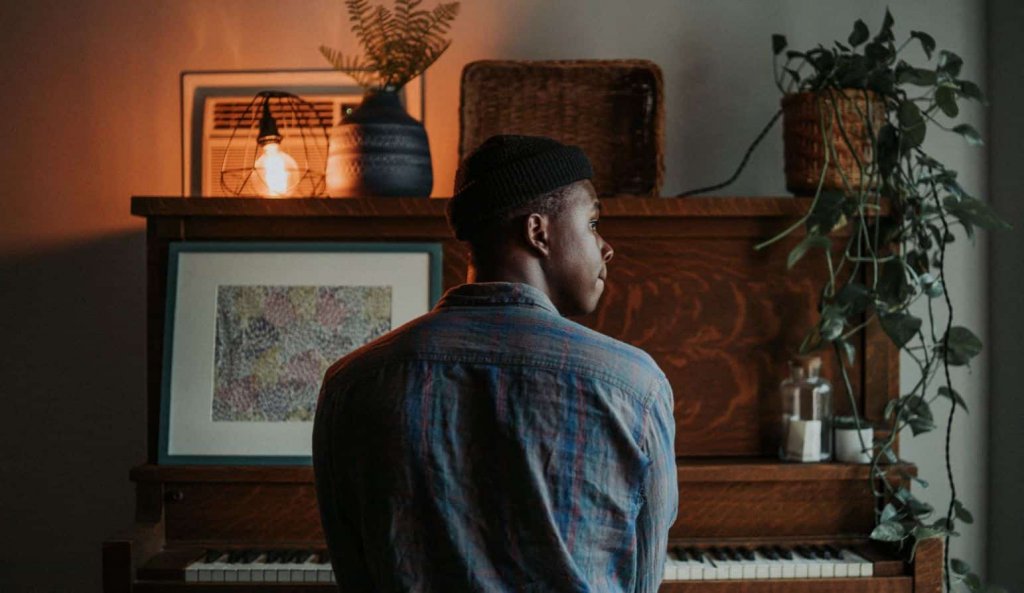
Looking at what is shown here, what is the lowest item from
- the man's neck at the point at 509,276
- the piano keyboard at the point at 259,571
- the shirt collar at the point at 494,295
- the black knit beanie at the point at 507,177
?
the piano keyboard at the point at 259,571

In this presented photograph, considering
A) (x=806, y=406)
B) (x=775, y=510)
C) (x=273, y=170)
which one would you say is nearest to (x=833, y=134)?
(x=806, y=406)

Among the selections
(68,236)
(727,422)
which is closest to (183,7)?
(68,236)

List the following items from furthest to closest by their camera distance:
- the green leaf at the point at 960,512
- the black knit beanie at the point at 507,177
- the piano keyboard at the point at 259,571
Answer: the green leaf at the point at 960,512 → the piano keyboard at the point at 259,571 → the black knit beanie at the point at 507,177

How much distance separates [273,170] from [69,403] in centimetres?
98

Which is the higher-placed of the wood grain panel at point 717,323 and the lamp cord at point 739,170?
the lamp cord at point 739,170

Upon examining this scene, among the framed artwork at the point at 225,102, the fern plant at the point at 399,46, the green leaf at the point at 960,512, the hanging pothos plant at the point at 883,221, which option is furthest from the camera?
the framed artwork at the point at 225,102

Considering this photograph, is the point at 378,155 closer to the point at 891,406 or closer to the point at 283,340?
the point at 283,340

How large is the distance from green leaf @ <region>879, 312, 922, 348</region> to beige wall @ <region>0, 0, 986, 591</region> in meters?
Result: 0.65

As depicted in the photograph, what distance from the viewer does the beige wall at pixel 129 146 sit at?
2.76m

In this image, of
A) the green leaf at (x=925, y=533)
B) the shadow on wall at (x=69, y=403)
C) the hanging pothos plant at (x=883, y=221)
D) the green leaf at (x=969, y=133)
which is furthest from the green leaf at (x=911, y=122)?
the shadow on wall at (x=69, y=403)

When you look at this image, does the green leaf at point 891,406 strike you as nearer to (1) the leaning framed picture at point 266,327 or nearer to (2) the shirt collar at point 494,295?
(1) the leaning framed picture at point 266,327

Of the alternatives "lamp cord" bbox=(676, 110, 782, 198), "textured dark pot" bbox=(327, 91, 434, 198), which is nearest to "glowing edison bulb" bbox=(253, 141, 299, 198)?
"textured dark pot" bbox=(327, 91, 434, 198)

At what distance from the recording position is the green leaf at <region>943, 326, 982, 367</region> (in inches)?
90.4

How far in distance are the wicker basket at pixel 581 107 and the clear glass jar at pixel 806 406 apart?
0.62 metres
